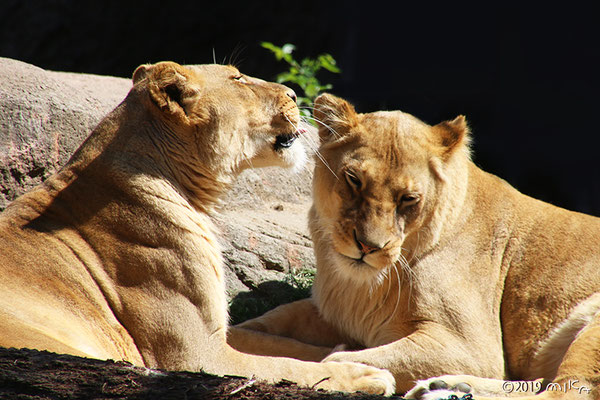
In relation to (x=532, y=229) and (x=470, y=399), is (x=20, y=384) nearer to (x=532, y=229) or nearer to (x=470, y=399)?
(x=470, y=399)

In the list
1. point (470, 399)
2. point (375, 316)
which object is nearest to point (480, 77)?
point (375, 316)

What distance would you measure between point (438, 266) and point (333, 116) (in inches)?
40.3

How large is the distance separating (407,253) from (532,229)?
80 centimetres

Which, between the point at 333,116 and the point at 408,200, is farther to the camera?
the point at 333,116

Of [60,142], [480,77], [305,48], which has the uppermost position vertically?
[305,48]

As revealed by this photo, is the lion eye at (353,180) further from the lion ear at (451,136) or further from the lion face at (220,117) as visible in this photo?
the lion ear at (451,136)

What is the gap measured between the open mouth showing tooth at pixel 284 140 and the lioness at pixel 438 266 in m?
0.25

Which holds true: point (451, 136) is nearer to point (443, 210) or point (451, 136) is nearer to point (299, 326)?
point (443, 210)

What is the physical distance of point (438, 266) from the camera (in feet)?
13.2

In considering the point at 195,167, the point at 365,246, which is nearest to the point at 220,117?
the point at 195,167

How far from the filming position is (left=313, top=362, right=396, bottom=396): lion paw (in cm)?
331

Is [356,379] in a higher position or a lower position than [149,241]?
lower

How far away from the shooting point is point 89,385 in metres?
2.46

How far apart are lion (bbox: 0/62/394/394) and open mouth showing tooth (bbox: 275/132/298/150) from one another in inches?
5.5
